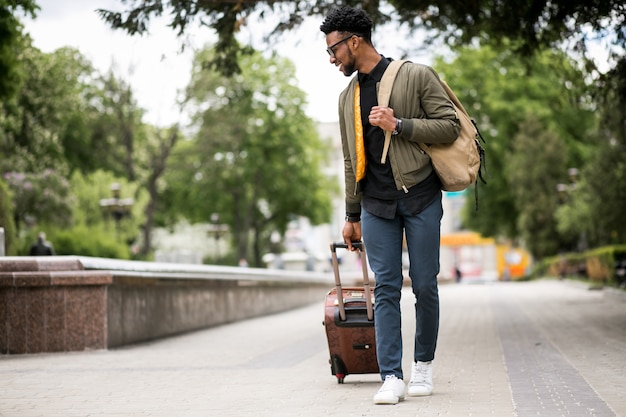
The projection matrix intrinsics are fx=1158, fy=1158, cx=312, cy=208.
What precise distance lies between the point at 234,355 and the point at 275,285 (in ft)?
42.7

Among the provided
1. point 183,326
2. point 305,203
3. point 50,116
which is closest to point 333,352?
point 183,326

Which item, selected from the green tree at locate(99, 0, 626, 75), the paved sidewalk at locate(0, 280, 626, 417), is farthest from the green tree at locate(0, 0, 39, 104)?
the paved sidewalk at locate(0, 280, 626, 417)

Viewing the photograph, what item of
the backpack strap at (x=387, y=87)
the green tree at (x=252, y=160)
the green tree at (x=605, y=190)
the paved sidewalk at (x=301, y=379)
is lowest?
the paved sidewalk at (x=301, y=379)

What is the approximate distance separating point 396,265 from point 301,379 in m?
1.81

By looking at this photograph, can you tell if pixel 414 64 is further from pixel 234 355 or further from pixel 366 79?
pixel 234 355

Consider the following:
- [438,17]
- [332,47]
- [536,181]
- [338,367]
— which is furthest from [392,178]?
[536,181]

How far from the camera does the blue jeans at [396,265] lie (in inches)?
247

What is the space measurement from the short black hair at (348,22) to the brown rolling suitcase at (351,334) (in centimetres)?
140

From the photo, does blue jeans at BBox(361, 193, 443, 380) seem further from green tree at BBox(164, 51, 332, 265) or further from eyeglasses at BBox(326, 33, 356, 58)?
green tree at BBox(164, 51, 332, 265)

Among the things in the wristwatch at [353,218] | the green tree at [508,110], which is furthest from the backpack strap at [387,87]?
the green tree at [508,110]

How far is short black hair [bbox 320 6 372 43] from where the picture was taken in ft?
20.6

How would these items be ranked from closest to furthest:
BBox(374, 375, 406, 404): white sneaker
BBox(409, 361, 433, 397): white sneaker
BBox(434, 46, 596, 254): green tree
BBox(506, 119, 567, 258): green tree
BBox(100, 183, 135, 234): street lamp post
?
1. BBox(374, 375, 406, 404): white sneaker
2. BBox(409, 361, 433, 397): white sneaker
3. BBox(100, 183, 135, 234): street lamp post
4. BBox(434, 46, 596, 254): green tree
5. BBox(506, 119, 567, 258): green tree

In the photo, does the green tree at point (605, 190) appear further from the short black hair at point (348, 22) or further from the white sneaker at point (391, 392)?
the white sneaker at point (391, 392)

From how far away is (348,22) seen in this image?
6.27 meters
